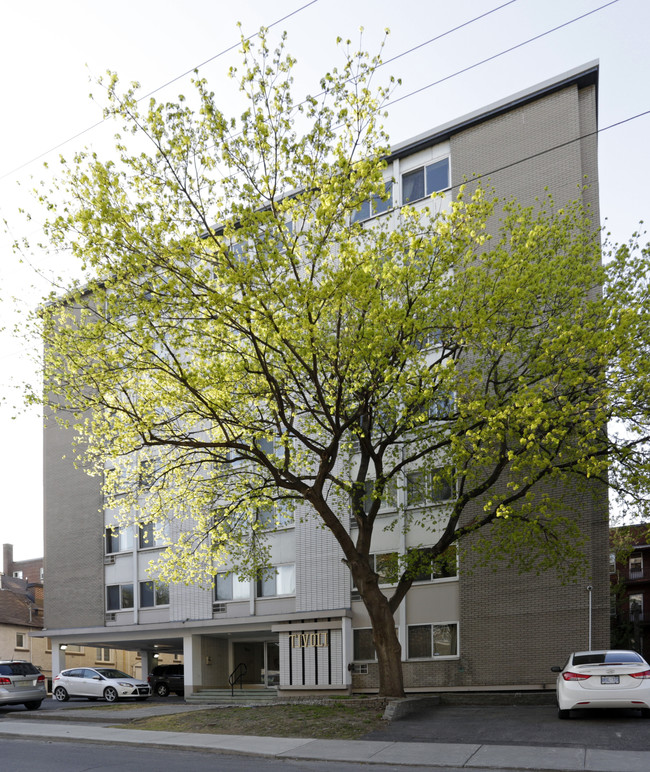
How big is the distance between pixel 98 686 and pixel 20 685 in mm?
6613

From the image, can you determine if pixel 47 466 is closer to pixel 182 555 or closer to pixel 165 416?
pixel 182 555

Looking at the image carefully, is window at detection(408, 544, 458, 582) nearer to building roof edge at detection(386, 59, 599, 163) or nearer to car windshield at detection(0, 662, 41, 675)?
building roof edge at detection(386, 59, 599, 163)

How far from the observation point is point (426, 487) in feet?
72.1

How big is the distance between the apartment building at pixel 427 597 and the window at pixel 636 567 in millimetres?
30213

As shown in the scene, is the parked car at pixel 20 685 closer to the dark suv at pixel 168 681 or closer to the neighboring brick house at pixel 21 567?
the dark suv at pixel 168 681

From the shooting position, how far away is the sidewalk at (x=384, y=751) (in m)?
11.1

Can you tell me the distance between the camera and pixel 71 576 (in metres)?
34.8

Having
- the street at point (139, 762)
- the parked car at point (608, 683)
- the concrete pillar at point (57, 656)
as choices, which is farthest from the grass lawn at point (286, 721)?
the concrete pillar at point (57, 656)

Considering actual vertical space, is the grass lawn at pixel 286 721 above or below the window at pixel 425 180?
below

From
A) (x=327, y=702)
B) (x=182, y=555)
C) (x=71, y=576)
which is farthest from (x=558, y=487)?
(x=71, y=576)

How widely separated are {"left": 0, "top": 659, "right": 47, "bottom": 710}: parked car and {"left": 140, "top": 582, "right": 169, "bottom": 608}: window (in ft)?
23.7

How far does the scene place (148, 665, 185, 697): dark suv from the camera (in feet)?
111

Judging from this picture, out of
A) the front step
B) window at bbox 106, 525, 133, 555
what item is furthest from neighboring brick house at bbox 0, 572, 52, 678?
the front step

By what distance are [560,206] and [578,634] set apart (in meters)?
12.1
